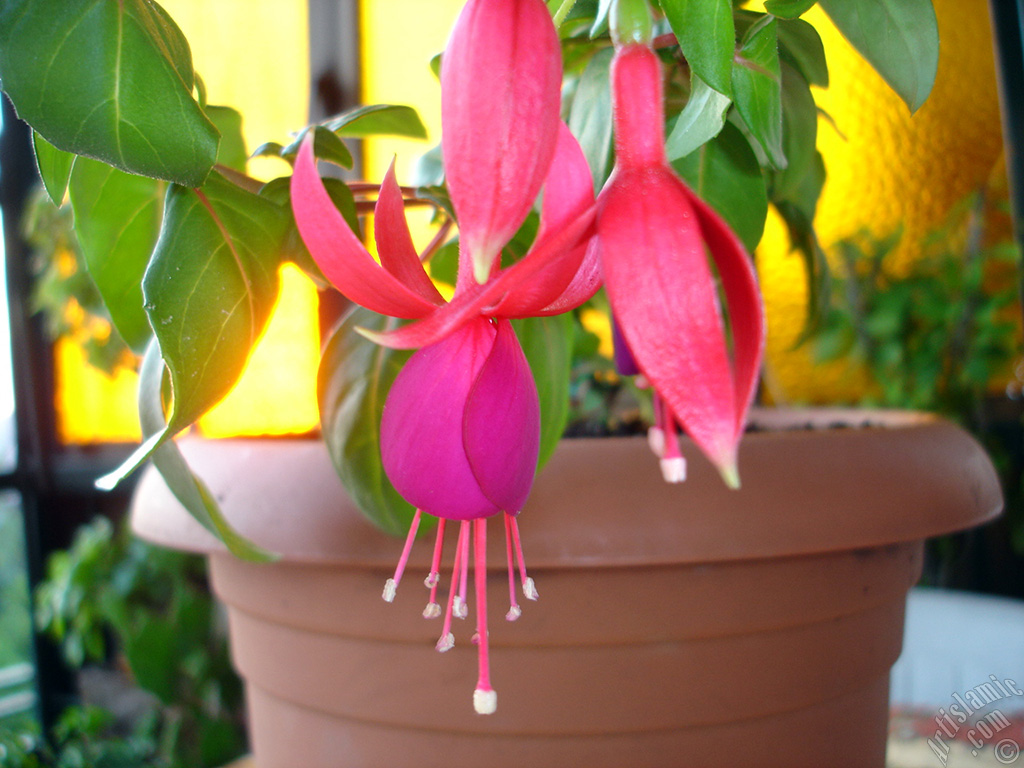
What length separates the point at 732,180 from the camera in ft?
0.72

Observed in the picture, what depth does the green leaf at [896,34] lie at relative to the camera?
0.62 ft

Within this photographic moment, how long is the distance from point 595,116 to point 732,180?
42 millimetres

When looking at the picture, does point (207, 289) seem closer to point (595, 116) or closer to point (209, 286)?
point (209, 286)

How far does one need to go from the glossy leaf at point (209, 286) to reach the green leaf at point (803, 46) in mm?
159

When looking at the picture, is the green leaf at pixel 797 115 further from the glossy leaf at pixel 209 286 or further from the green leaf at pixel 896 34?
the glossy leaf at pixel 209 286

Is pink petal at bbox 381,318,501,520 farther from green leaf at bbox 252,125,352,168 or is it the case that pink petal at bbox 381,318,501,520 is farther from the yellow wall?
the yellow wall

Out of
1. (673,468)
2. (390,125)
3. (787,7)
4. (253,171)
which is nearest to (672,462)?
(673,468)

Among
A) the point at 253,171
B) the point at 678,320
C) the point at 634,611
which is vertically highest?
the point at 253,171

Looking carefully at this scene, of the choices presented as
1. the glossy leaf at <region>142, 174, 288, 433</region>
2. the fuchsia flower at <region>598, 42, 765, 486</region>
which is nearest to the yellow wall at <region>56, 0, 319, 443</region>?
the glossy leaf at <region>142, 174, 288, 433</region>

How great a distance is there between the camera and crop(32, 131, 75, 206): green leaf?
0.19 meters

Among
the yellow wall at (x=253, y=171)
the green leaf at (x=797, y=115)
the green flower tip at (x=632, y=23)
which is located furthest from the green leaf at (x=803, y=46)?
the yellow wall at (x=253, y=171)

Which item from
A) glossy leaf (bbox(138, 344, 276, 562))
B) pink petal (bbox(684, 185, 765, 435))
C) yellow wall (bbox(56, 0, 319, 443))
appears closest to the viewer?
pink petal (bbox(684, 185, 765, 435))

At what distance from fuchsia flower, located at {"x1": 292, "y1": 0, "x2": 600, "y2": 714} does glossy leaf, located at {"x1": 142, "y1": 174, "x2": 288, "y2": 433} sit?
0.06 meters

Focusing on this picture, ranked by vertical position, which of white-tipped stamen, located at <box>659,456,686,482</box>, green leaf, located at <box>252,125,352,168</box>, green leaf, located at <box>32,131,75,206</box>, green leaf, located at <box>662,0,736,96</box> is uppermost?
green leaf, located at <box>662,0,736,96</box>
